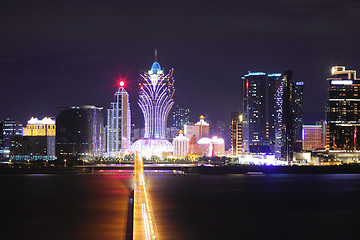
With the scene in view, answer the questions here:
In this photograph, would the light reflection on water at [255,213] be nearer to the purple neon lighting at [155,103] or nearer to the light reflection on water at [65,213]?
the light reflection on water at [65,213]

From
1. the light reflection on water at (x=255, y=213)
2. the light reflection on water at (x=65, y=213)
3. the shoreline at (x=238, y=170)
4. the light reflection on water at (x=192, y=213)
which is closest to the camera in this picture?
the light reflection on water at (x=65, y=213)

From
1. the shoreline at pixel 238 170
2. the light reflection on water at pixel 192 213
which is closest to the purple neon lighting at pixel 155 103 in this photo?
the shoreline at pixel 238 170

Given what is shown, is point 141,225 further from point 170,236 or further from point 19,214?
point 19,214

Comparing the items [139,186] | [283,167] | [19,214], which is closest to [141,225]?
[19,214]

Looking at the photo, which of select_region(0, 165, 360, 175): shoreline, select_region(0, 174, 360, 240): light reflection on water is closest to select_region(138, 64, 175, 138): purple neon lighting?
select_region(0, 165, 360, 175): shoreline

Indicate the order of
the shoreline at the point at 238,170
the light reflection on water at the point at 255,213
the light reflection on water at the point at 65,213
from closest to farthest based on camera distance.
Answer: the light reflection on water at the point at 65,213 → the light reflection on water at the point at 255,213 → the shoreline at the point at 238,170

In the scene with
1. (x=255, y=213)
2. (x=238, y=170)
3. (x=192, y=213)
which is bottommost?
(x=255, y=213)

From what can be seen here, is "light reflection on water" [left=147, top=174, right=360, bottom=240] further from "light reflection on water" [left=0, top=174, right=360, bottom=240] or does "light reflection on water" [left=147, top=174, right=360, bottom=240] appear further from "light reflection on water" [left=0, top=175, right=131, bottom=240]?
"light reflection on water" [left=0, top=175, right=131, bottom=240]

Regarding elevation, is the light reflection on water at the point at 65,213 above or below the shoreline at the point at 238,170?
below

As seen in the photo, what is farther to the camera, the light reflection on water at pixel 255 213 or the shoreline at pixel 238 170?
the shoreline at pixel 238 170

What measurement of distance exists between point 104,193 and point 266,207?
2357 cm

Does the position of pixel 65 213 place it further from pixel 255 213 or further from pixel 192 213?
pixel 255 213

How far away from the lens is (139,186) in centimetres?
8781

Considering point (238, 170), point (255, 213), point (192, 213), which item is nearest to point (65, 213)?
point (192, 213)
